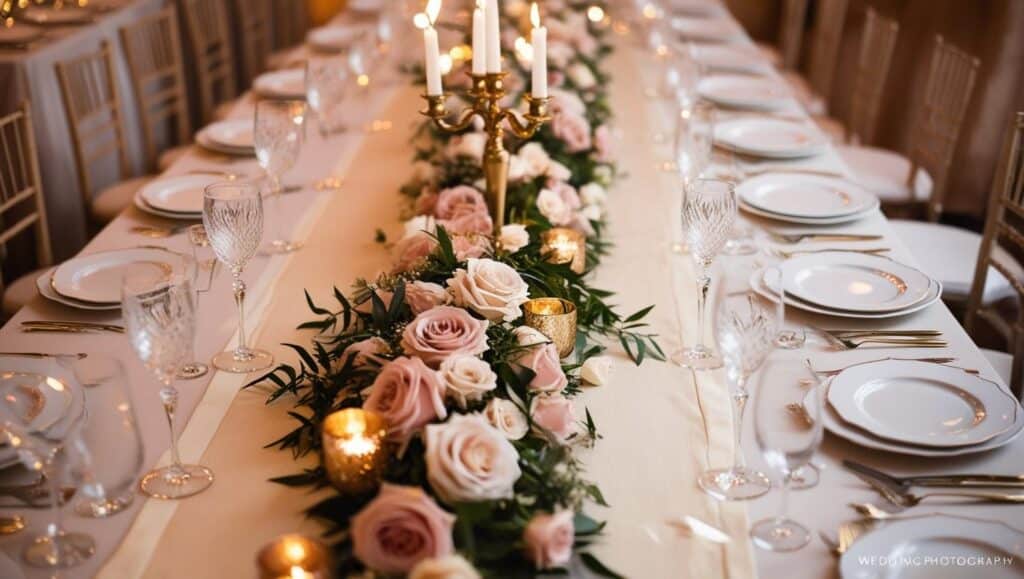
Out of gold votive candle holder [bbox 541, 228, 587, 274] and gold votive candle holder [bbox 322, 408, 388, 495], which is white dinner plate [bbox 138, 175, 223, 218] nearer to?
gold votive candle holder [bbox 541, 228, 587, 274]

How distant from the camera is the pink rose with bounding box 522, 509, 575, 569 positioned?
1045 millimetres

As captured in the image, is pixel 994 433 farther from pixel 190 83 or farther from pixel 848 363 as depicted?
pixel 190 83

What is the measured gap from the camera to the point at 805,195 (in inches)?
92.4

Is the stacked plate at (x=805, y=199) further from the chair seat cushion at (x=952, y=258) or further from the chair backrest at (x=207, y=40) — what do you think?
the chair backrest at (x=207, y=40)

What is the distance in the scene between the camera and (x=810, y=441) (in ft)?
3.61

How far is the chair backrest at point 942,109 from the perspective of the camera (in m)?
3.18

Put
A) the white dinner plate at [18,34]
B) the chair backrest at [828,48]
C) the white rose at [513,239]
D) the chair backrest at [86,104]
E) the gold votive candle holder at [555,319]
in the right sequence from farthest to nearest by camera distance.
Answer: the chair backrest at [828,48]
the white dinner plate at [18,34]
the chair backrest at [86,104]
the white rose at [513,239]
the gold votive candle holder at [555,319]

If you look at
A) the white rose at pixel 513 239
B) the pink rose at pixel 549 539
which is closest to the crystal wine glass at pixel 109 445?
the pink rose at pixel 549 539

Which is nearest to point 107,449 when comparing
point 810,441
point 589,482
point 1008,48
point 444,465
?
point 444,465

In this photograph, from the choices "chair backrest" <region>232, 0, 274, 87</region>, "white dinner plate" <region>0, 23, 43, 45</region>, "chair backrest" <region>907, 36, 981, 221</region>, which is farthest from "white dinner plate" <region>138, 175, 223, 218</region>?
"chair backrest" <region>232, 0, 274, 87</region>

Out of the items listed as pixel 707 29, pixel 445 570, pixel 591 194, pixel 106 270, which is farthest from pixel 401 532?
pixel 707 29

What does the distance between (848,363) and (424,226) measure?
733 millimetres

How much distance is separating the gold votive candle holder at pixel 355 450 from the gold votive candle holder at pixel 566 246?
691 millimetres

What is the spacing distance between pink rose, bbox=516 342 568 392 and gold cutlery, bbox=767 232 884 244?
3.09 ft
